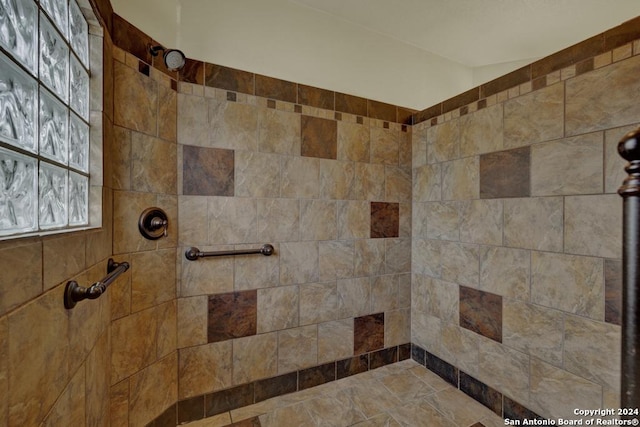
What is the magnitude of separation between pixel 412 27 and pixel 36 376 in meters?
2.36

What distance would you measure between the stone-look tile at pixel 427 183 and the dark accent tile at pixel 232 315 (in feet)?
4.10

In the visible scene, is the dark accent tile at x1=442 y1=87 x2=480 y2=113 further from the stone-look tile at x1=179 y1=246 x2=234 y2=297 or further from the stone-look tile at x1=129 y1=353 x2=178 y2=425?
the stone-look tile at x1=129 y1=353 x2=178 y2=425

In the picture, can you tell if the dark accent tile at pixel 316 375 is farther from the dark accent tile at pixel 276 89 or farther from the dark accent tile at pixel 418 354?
the dark accent tile at pixel 276 89

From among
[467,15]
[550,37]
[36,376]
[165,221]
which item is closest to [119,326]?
[165,221]

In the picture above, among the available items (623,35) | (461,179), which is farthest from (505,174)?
(623,35)

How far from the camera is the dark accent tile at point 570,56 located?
104 centimetres

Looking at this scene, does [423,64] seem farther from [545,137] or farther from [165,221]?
[165,221]

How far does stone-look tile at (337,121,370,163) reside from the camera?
63.7 inches

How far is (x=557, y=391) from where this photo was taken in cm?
112

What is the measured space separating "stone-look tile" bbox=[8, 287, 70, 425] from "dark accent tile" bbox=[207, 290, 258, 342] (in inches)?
27.1

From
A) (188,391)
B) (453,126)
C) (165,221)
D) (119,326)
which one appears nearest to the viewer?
(119,326)

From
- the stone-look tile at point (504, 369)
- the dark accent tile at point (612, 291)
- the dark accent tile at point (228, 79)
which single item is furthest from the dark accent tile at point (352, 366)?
the dark accent tile at point (228, 79)

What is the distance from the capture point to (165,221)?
117 centimetres

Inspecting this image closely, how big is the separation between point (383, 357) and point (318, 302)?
66 centimetres
